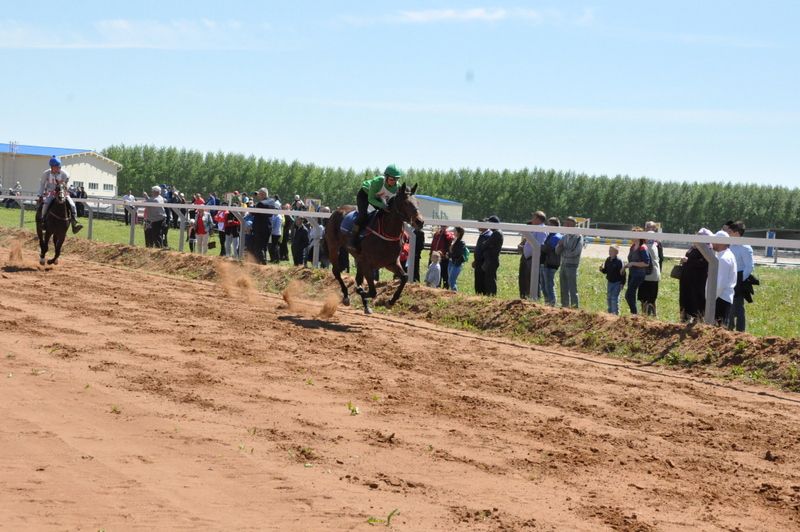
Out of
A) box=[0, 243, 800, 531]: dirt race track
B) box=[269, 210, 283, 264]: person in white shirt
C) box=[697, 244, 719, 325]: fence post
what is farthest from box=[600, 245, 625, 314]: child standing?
box=[269, 210, 283, 264]: person in white shirt

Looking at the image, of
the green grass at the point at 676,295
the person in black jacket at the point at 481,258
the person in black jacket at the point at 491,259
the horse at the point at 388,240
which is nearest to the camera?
the horse at the point at 388,240

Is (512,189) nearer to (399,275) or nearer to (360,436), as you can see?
(399,275)

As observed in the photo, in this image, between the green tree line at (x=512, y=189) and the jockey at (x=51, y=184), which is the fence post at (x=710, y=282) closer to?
the jockey at (x=51, y=184)

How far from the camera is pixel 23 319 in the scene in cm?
1186

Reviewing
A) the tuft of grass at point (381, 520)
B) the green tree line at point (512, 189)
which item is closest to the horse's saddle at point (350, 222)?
the tuft of grass at point (381, 520)

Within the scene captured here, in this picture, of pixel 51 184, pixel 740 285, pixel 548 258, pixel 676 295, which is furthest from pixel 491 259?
pixel 51 184

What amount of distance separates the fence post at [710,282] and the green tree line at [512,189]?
85553mm

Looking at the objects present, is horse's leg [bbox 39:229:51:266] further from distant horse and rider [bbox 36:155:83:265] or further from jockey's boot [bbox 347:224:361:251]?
jockey's boot [bbox 347:224:361:251]

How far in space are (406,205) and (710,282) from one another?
14.5 ft

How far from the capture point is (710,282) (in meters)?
12.2

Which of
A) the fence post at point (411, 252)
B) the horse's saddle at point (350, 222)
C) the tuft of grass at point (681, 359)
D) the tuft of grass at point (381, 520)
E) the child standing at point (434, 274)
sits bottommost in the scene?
the tuft of grass at point (381, 520)

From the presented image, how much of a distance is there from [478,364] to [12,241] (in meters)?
20.2

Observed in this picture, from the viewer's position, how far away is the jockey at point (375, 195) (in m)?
14.8

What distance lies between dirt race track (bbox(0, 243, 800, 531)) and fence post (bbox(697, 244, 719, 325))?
1441 millimetres
